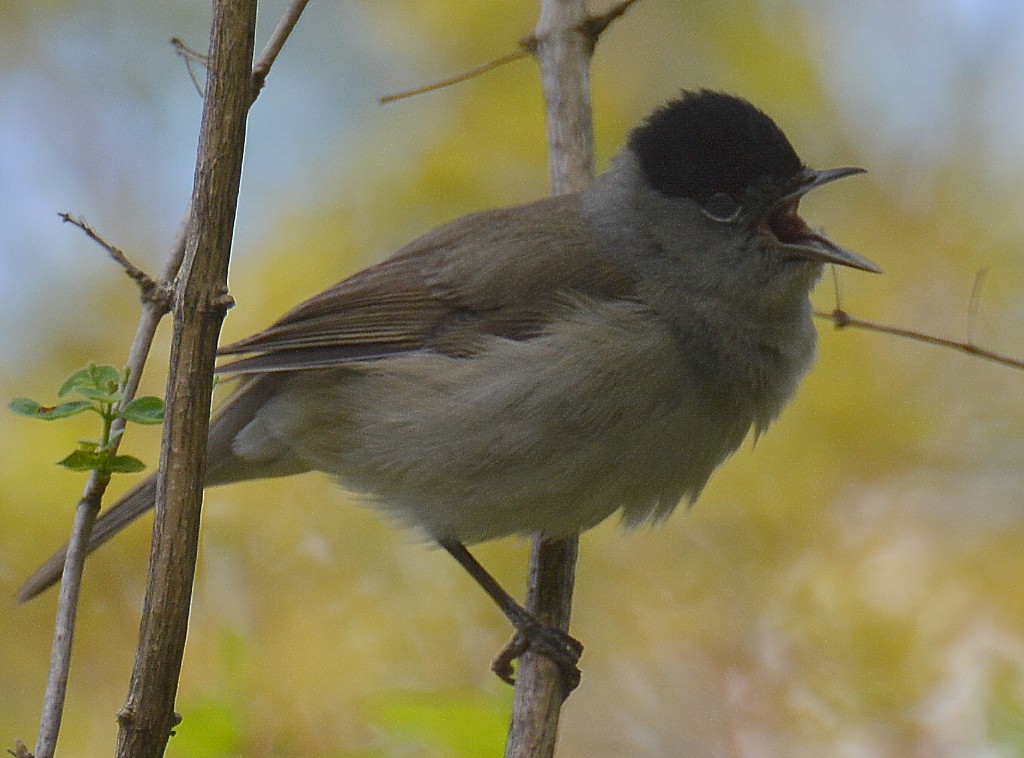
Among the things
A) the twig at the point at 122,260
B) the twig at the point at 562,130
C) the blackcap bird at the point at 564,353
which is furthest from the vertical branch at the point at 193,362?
the twig at the point at 562,130

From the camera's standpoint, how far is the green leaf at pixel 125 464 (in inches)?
78.3

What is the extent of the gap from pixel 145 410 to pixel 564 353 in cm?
145

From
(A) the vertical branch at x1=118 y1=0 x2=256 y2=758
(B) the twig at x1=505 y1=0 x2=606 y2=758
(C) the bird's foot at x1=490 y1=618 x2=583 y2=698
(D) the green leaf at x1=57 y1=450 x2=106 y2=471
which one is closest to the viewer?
(A) the vertical branch at x1=118 y1=0 x2=256 y2=758

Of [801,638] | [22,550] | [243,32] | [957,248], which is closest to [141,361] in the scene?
[243,32]

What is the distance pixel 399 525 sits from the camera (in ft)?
11.9

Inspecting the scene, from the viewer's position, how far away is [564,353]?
10.7ft

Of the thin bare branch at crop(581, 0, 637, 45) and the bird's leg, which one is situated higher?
the thin bare branch at crop(581, 0, 637, 45)

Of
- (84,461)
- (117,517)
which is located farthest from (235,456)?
(84,461)

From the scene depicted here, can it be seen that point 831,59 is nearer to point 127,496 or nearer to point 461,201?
point 461,201

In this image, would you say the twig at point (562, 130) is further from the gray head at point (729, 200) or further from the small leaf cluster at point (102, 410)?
the small leaf cluster at point (102, 410)

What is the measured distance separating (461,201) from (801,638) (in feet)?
6.93

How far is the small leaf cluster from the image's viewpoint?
1.99 meters

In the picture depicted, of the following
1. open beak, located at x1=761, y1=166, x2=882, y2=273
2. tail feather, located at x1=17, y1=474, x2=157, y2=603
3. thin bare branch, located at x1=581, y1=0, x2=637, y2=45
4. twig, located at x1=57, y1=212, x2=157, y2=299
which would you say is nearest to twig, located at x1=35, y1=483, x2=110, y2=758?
twig, located at x1=57, y1=212, x2=157, y2=299

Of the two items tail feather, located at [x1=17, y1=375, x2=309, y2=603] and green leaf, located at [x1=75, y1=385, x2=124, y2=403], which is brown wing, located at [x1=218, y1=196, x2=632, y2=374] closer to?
tail feather, located at [x1=17, y1=375, x2=309, y2=603]
